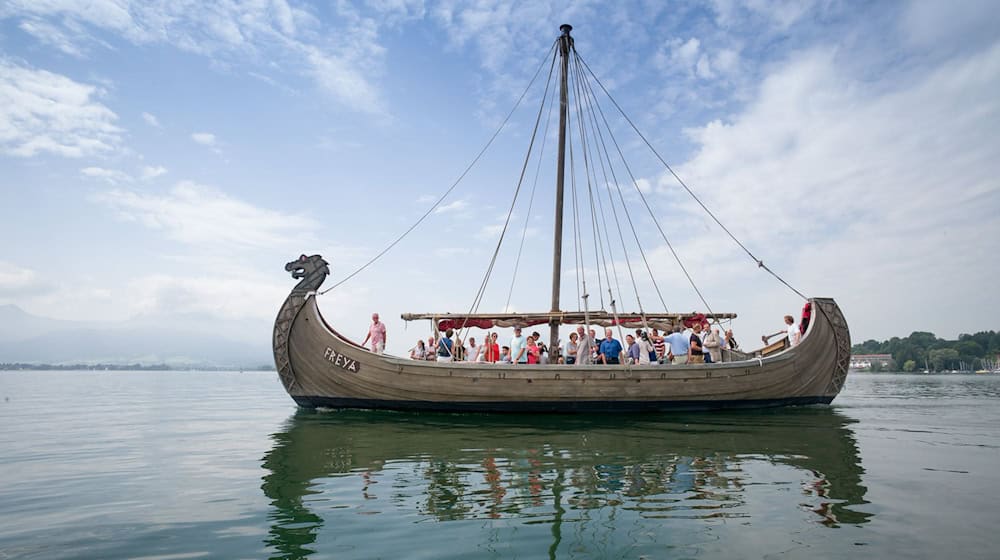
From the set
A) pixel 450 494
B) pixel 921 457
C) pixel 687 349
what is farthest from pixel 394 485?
pixel 687 349

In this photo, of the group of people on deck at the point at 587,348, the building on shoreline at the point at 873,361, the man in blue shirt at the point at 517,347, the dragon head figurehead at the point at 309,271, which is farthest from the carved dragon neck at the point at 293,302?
the building on shoreline at the point at 873,361

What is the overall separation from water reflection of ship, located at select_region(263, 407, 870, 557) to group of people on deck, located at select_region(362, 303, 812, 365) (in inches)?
98.1

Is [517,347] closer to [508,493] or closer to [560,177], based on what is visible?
[560,177]

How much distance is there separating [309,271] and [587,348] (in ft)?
26.4

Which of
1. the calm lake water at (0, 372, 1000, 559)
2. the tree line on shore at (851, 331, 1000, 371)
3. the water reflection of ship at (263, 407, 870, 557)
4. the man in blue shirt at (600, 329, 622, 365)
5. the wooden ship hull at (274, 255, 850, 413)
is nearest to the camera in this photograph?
the calm lake water at (0, 372, 1000, 559)

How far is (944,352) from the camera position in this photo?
312 feet

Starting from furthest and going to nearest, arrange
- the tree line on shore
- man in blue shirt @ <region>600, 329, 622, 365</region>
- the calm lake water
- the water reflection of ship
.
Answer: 1. the tree line on shore
2. man in blue shirt @ <region>600, 329, 622, 365</region>
3. the water reflection of ship
4. the calm lake water

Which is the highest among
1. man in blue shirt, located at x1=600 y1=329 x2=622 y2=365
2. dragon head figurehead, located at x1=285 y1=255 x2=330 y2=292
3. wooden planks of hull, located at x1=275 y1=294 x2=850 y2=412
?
dragon head figurehead, located at x1=285 y1=255 x2=330 y2=292

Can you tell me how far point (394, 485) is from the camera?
19.7 ft

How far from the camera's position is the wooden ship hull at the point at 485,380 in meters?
13.1

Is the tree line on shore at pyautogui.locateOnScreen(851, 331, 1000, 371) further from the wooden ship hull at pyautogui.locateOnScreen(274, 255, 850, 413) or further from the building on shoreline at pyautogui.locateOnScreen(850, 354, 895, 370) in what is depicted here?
the wooden ship hull at pyautogui.locateOnScreen(274, 255, 850, 413)

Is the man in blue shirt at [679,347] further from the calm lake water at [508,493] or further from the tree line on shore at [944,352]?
the tree line on shore at [944,352]

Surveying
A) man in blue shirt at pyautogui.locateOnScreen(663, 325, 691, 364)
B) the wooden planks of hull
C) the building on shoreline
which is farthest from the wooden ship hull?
the building on shoreline

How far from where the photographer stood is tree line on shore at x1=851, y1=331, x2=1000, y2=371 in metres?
96.1
